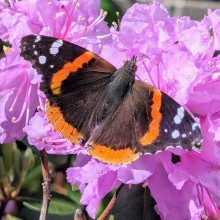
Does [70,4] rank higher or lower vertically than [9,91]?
higher

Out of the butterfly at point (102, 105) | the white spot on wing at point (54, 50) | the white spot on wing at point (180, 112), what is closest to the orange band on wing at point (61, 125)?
the butterfly at point (102, 105)

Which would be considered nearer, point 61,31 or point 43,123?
point 43,123

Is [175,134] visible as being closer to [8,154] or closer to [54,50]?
[54,50]

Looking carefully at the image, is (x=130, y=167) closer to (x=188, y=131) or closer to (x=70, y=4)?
(x=188, y=131)

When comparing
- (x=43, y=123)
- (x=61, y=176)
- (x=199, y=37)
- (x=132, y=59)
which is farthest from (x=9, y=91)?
(x=61, y=176)

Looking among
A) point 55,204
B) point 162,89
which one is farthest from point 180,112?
point 55,204

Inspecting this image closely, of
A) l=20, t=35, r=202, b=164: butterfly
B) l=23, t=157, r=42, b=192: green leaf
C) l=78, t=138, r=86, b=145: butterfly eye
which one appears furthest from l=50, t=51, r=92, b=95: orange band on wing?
l=23, t=157, r=42, b=192: green leaf

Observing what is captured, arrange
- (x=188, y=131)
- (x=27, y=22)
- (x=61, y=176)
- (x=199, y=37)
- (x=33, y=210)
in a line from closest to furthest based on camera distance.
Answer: (x=188, y=131) < (x=199, y=37) < (x=27, y=22) < (x=33, y=210) < (x=61, y=176)

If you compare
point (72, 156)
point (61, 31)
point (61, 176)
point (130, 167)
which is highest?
point (61, 31)
